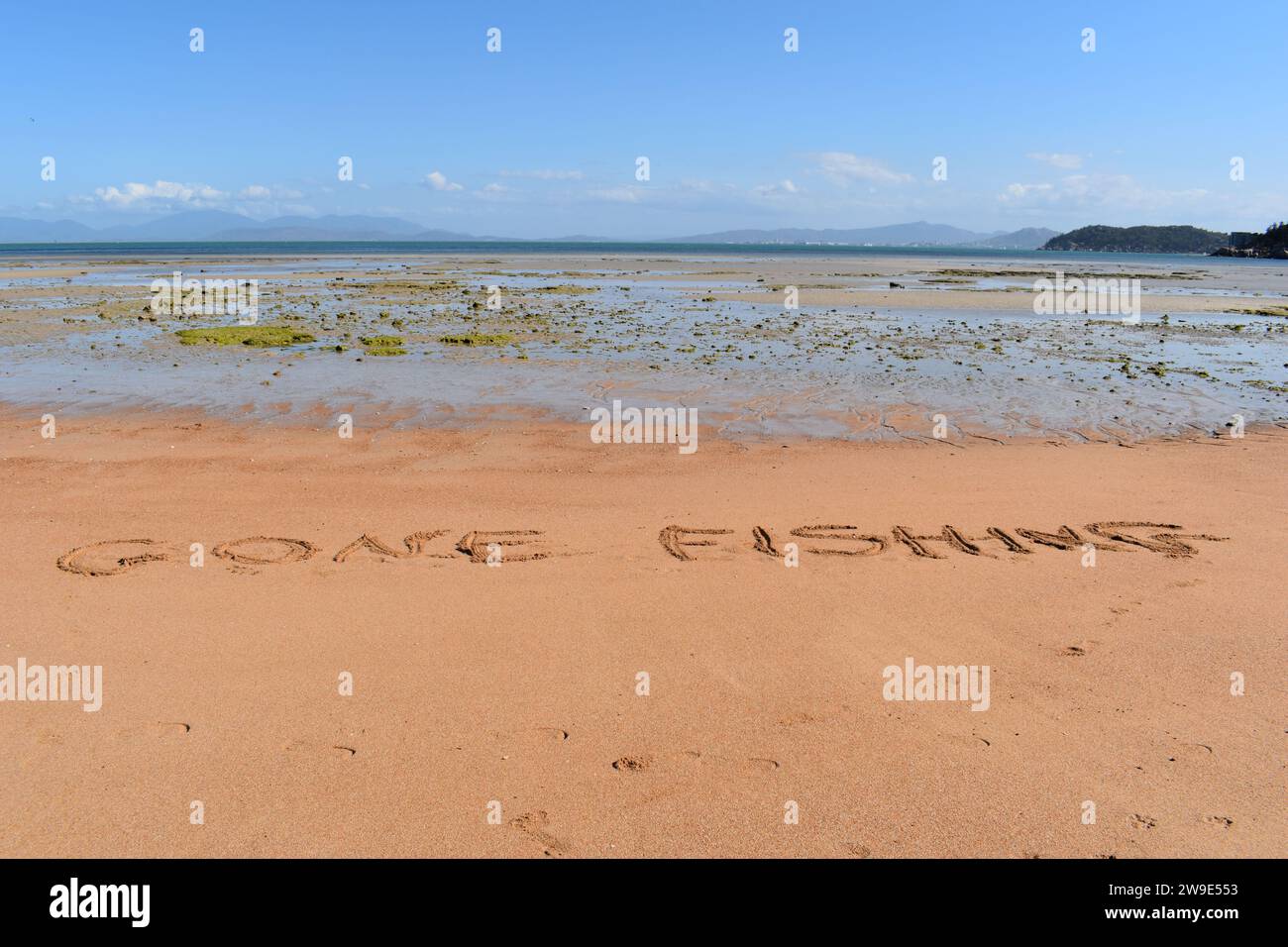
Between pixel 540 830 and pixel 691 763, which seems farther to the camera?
pixel 691 763

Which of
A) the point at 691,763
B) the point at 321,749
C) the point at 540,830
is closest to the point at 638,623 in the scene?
the point at 691,763

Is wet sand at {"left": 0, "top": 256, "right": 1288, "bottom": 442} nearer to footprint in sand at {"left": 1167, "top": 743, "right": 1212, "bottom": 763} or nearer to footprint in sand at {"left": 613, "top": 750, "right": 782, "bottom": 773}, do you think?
footprint in sand at {"left": 1167, "top": 743, "right": 1212, "bottom": 763}

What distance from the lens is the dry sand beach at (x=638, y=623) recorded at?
402 cm

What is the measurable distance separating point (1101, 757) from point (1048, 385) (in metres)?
12.9

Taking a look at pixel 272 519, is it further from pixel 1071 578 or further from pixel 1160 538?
pixel 1160 538

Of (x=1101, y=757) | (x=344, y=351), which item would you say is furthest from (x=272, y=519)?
(x=344, y=351)

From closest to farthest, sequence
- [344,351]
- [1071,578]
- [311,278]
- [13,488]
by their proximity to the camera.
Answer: [1071,578] < [13,488] < [344,351] < [311,278]

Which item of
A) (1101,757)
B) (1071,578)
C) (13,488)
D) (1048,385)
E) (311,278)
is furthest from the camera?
(311,278)

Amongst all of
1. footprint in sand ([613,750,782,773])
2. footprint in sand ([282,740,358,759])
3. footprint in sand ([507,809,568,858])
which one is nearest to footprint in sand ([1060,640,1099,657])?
footprint in sand ([613,750,782,773])

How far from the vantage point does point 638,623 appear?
599cm

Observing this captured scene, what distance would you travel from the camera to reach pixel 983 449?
1102cm

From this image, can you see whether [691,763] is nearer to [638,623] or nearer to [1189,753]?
[638,623]

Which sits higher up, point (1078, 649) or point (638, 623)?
point (638, 623)
